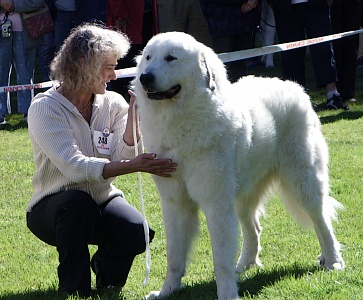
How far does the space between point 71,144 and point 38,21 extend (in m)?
5.13

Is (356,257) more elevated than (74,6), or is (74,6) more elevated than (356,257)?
(74,6)

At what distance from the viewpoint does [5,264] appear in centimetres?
471

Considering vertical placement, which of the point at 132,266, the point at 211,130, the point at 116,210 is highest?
the point at 211,130

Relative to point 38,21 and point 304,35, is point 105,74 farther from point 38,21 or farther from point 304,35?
point 38,21

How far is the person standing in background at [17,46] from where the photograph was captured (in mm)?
8570

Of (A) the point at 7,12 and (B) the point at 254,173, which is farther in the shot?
(A) the point at 7,12

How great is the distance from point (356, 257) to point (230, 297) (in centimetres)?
103

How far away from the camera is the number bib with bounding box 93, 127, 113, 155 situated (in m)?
4.22

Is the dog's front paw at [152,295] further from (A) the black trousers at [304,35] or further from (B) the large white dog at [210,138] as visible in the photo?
(A) the black trousers at [304,35]

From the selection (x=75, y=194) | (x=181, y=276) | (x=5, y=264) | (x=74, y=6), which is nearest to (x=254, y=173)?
(x=181, y=276)

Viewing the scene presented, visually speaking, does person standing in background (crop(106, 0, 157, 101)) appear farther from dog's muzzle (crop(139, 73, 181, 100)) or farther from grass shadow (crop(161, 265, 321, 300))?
dog's muzzle (crop(139, 73, 181, 100))

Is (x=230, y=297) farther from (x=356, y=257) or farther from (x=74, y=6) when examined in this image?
(x=74, y=6)

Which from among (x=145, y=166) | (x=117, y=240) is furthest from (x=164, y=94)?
(x=117, y=240)

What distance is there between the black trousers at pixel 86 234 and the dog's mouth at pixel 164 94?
71 cm
